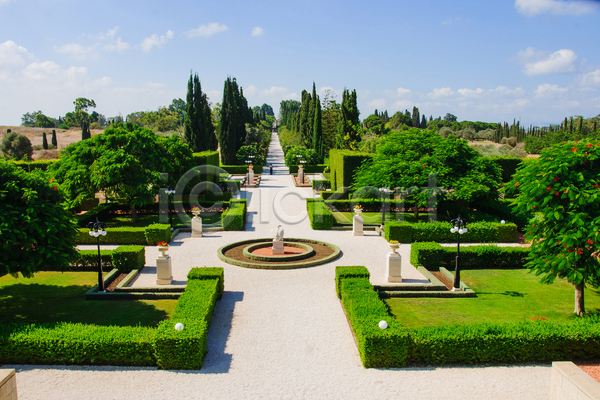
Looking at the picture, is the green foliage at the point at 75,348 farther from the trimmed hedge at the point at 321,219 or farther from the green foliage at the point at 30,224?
the trimmed hedge at the point at 321,219

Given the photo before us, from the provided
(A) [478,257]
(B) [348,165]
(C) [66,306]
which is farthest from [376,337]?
(B) [348,165]

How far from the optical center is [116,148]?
73.0 ft

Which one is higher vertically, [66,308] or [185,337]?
[185,337]

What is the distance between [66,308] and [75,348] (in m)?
3.79

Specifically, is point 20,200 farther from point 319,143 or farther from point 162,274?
point 319,143

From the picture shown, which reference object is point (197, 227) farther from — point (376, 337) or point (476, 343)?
point (476, 343)

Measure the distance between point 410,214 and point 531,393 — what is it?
18795 mm

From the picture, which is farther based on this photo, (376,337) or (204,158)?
(204,158)

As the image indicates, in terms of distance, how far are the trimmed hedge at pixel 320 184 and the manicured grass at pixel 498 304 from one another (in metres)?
21.5

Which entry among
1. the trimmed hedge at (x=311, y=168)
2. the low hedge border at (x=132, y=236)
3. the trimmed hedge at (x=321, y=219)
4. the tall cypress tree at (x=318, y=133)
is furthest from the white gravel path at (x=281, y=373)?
the tall cypress tree at (x=318, y=133)

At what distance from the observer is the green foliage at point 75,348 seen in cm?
882

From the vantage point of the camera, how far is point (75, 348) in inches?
347

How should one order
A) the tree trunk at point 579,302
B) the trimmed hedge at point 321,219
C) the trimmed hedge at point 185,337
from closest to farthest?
the trimmed hedge at point 185,337 → the tree trunk at point 579,302 → the trimmed hedge at point 321,219

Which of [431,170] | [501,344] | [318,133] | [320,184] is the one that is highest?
[318,133]
